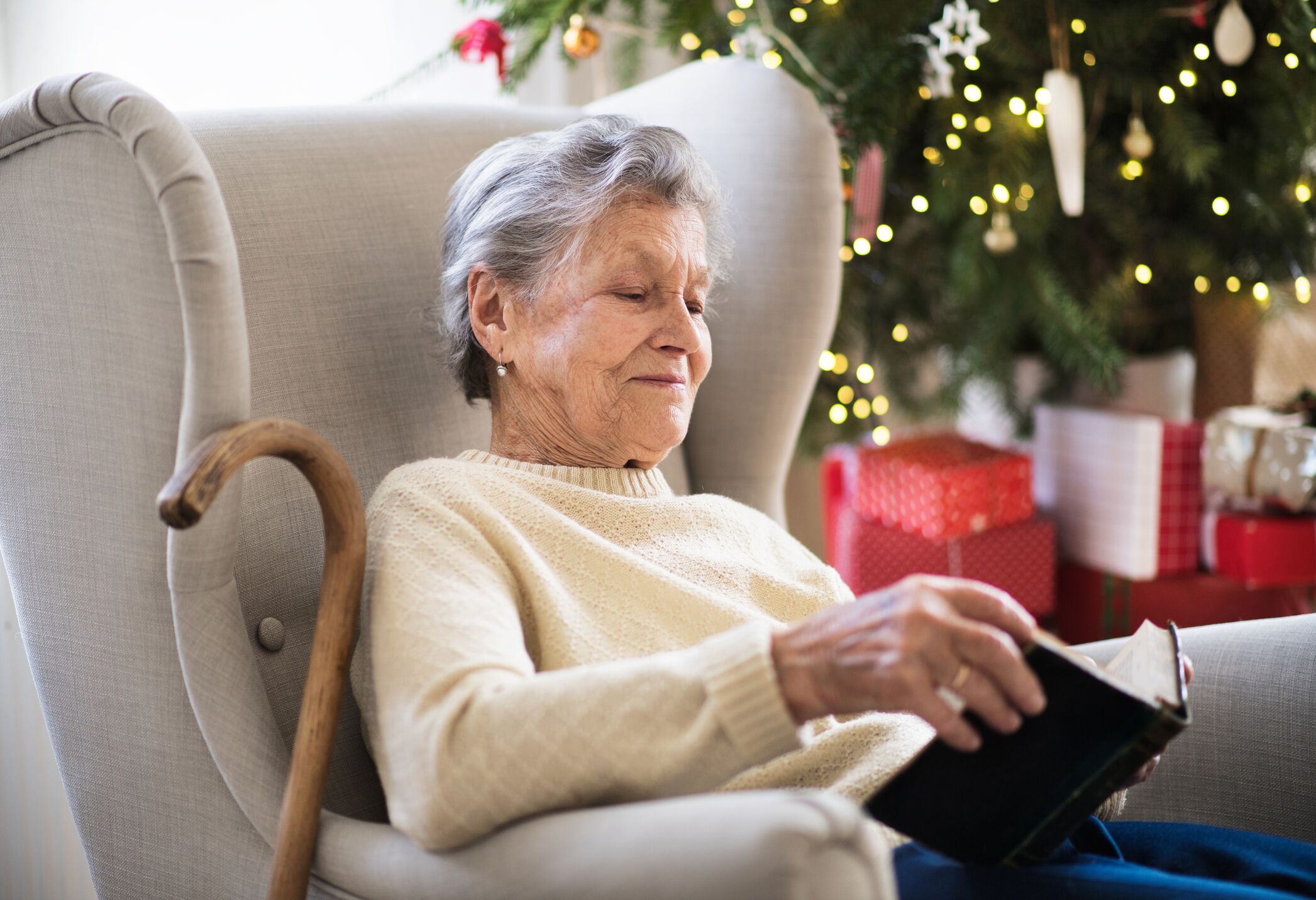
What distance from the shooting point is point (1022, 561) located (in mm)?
2195

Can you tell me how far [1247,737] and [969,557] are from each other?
1.07m

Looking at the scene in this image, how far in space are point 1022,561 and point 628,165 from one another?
1.41 meters

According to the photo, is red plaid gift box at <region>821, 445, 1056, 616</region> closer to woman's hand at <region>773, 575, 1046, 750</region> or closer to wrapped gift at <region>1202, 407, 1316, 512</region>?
wrapped gift at <region>1202, 407, 1316, 512</region>

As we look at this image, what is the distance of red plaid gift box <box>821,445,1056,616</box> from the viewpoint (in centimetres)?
216

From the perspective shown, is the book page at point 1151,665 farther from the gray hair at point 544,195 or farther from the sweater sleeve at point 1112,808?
the gray hair at point 544,195

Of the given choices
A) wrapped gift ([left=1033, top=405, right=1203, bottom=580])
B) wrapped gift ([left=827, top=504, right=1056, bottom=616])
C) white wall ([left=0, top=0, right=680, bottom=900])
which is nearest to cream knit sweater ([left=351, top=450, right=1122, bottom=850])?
white wall ([left=0, top=0, right=680, bottom=900])

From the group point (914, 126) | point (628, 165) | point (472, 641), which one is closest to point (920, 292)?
point (914, 126)

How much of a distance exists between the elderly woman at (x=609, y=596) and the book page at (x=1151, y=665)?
0.41 feet

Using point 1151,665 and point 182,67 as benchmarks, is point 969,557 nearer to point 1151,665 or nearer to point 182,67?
point 1151,665

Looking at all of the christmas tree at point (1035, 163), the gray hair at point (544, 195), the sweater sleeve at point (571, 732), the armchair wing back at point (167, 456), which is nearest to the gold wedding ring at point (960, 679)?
the sweater sleeve at point (571, 732)

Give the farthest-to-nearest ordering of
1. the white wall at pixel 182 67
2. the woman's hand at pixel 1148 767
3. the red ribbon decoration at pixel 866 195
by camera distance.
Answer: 1. the red ribbon decoration at pixel 866 195
2. the white wall at pixel 182 67
3. the woman's hand at pixel 1148 767

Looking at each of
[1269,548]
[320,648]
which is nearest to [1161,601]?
[1269,548]

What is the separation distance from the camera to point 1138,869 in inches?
33.6

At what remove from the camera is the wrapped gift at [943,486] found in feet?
7.00
